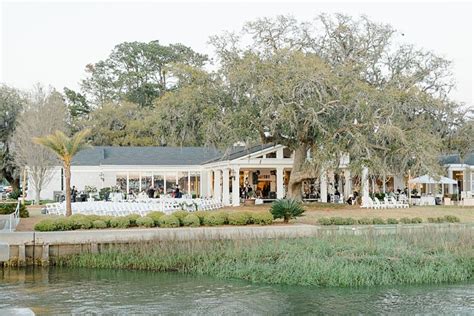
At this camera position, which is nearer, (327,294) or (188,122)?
(327,294)

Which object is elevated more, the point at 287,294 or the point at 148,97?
the point at 148,97

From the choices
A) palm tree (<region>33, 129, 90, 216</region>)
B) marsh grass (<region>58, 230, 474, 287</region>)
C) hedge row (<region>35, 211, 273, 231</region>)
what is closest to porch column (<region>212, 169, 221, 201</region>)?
palm tree (<region>33, 129, 90, 216</region>)

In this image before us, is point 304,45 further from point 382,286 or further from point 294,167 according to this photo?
point 382,286

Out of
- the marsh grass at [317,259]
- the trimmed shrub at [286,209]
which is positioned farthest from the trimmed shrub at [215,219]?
the marsh grass at [317,259]

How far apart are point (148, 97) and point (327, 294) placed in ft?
199

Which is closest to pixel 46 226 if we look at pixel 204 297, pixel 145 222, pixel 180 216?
pixel 145 222

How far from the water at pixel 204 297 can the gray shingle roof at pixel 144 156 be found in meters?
28.5

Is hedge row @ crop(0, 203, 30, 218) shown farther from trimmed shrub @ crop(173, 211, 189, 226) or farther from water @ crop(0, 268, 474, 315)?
water @ crop(0, 268, 474, 315)

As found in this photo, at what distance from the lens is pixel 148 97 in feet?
246

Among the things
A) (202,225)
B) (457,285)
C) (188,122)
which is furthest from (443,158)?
(457,285)

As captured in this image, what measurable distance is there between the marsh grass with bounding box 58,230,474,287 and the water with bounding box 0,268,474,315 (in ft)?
1.76

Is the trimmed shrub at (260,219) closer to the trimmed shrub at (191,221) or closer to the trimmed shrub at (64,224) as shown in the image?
the trimmed shrub at (191,221)

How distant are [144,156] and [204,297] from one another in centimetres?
3343

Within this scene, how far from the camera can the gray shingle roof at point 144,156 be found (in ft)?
156
